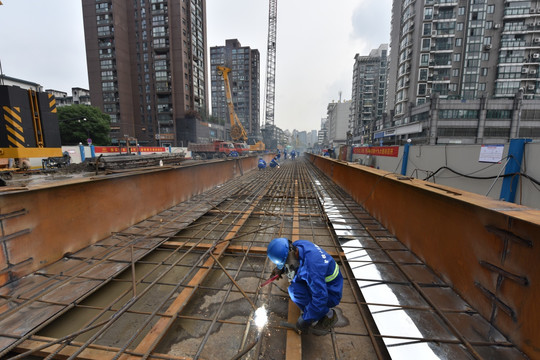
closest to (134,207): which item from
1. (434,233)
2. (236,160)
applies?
(434,233)

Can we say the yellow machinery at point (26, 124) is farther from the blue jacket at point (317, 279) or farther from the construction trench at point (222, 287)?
the blue jacket at point (317, 279)

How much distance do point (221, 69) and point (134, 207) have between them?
3011 centimetres

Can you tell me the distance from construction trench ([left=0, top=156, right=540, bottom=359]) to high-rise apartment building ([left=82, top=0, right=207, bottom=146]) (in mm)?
55261

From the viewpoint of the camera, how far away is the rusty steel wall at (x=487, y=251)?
6.23 ft

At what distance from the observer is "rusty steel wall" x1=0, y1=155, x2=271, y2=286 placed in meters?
2.96

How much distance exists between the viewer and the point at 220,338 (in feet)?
7.50

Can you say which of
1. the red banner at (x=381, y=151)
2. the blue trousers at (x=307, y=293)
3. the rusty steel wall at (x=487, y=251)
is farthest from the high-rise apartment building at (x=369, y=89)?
the blue trousers at (x=307, y=293)

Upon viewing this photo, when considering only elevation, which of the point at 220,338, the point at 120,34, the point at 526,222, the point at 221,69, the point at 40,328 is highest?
the point at 120,34

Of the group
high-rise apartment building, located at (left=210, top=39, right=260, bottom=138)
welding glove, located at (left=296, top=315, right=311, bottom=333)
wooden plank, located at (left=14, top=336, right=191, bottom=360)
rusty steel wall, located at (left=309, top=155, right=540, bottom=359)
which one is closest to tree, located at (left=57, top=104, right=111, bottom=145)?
wooden plank, located at (left=14, top=336, right=191, bottom=360)

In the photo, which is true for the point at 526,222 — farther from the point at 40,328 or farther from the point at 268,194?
the point at 268,194

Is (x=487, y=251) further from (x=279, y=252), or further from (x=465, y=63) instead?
(x=465, y=63)

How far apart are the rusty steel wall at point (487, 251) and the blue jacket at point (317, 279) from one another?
5.13 feet

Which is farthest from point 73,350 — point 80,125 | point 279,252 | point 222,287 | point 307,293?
point 80,125

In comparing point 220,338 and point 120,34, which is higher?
point 120,34
